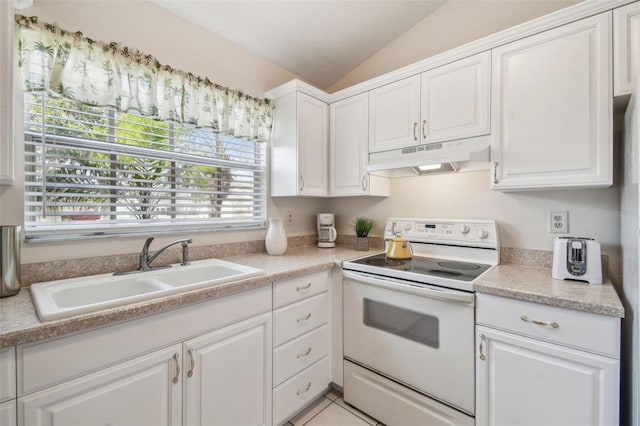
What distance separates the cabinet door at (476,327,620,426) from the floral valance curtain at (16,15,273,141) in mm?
1985

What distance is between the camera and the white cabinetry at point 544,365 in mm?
1064

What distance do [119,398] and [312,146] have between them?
6.09 feet

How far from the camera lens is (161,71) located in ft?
5.38

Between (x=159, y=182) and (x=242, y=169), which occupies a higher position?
(x=242, y=169)

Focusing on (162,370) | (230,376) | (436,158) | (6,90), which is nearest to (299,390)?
(230,376)

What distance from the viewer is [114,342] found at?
0.98 m

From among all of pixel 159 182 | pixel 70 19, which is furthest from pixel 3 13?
pixel 159 182

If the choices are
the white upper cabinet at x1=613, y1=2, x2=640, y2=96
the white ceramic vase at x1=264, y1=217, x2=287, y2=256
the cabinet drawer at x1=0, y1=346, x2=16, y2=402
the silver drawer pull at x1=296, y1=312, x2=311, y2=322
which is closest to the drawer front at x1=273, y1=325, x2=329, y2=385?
the silver drawer pull at x1=296, y1=312, x2=311, y2=322

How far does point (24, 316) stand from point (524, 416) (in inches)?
76.7

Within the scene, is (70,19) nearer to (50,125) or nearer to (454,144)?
(50,125)

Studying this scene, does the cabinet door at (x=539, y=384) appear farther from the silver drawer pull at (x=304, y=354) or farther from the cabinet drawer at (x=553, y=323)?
the silver drawer pull at (x=304, y=354)

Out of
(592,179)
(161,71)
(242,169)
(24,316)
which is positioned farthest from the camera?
(242,169)

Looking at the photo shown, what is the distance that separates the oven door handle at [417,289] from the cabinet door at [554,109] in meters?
0.68

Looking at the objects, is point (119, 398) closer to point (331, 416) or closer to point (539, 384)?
point (331, 416)
